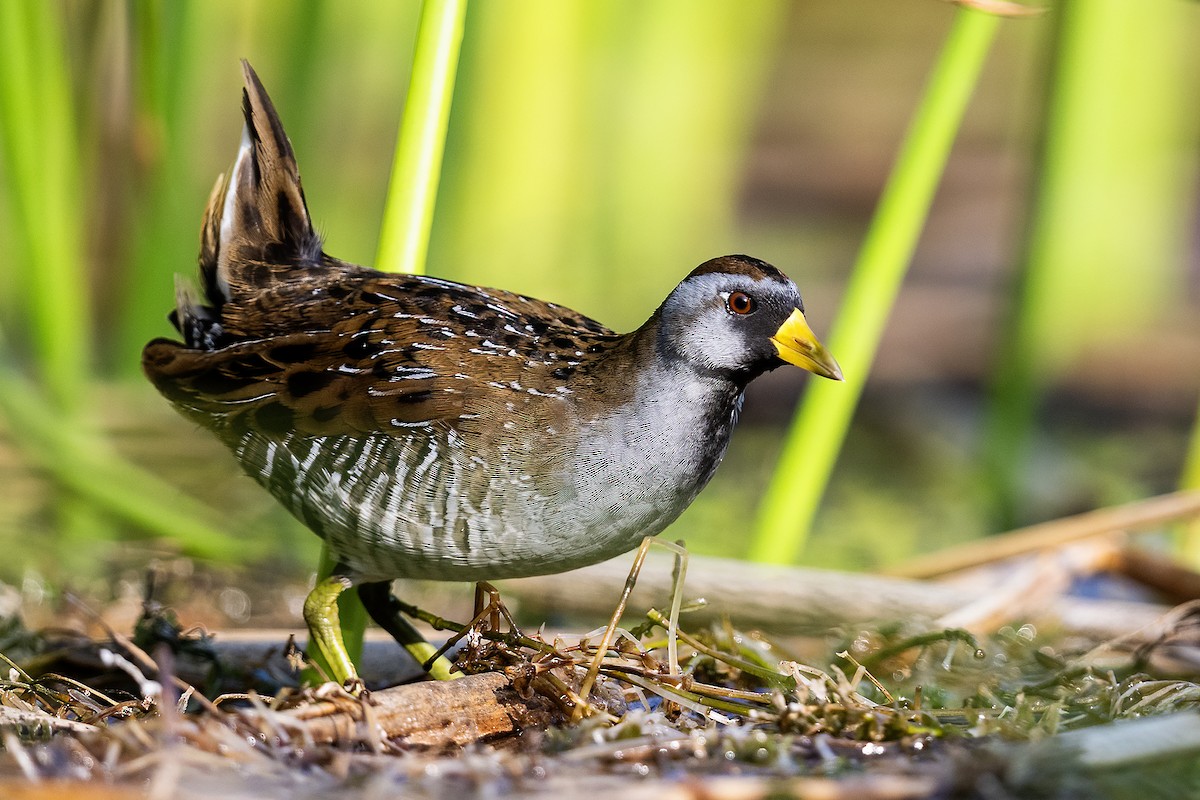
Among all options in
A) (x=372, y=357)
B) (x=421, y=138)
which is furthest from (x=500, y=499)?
(x=421, y=138)

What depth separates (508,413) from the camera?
2.32 metres

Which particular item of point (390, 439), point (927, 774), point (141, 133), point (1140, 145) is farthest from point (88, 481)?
point (1140, 145)

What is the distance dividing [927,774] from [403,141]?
140cm

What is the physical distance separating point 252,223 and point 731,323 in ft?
3.62

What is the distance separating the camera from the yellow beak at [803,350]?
2.33 metres

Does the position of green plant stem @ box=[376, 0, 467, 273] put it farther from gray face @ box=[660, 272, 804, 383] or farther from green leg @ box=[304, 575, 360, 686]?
green leg @ box=[304, 575, 360, 686]

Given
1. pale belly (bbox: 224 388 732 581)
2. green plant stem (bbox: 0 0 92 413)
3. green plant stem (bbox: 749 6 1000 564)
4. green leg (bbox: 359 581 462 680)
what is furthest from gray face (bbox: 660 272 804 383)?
green plant stem (bbox: 0 0 92 413)

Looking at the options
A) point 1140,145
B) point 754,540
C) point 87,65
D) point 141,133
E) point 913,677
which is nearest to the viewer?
point 913,677

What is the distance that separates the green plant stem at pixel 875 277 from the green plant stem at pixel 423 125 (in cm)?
103

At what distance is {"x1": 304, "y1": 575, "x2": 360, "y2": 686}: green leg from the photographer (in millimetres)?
2426

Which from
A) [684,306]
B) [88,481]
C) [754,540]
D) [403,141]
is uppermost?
[403,141]

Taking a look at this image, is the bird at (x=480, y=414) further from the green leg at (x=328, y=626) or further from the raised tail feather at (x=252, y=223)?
the raised tail feather at (x=252, y=223)

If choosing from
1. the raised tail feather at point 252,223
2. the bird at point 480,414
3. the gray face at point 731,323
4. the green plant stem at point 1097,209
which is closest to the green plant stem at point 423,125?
the bird at point 480,414

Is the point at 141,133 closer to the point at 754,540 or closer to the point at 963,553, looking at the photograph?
the point at 754,540
